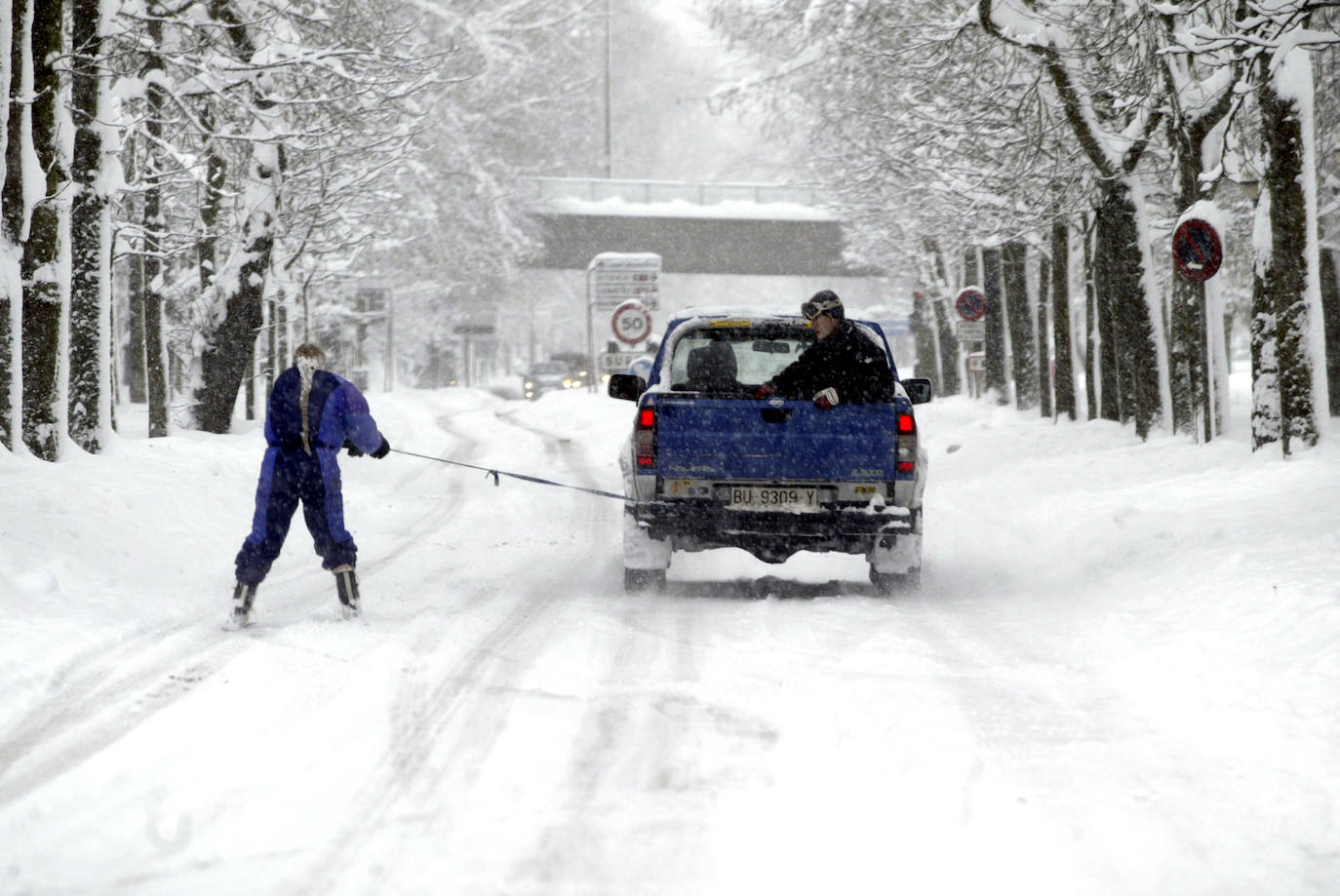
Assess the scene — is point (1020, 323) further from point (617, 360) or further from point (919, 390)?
point (919, 390)

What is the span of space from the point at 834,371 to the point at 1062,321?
1480 cm

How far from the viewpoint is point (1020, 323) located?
2561cm

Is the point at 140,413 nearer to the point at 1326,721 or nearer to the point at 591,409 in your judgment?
the point at 591,409

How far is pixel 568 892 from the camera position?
12.8 feet

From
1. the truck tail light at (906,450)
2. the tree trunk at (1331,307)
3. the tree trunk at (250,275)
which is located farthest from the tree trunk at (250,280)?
the tree trunk at (1331,307)

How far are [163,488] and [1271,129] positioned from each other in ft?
33.6

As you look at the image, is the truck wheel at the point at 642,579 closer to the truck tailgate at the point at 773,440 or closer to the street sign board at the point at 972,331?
the truck tailgate at the point at 773,440

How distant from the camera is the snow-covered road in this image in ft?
13.8

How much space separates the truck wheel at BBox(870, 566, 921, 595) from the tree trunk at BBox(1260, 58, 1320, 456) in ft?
17.6

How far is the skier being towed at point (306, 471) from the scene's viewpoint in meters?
8.19

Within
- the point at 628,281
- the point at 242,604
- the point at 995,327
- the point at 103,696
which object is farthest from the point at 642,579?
the point at 628,281

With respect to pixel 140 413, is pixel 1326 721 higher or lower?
lower

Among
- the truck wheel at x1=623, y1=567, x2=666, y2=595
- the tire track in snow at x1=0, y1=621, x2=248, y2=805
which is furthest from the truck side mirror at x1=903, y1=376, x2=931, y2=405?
the tire track in snow at x1=0, y1=621, x2=248, y2=805

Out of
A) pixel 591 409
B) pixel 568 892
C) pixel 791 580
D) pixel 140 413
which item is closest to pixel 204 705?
pixel 568 892
